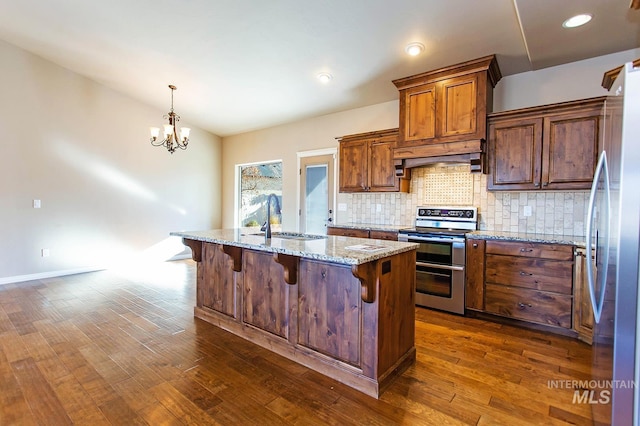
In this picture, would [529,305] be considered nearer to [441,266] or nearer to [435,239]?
[441,266]

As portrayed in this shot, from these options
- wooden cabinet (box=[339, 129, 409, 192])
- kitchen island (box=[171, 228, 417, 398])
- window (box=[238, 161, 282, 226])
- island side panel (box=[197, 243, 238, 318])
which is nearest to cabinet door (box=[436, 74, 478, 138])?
wooden cabinet (box=[339, 129, 409, 192])

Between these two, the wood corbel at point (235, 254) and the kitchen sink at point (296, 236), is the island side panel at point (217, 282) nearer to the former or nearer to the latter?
the wood corbel at point (235, 254)

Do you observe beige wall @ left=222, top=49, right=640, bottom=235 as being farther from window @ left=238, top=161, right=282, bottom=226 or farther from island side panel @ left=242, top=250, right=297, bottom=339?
island side panel @ left=242, top=250, right=297, bottom=339

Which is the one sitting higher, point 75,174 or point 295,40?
point 295,40

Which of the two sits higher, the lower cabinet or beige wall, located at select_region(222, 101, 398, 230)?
beige wall, located at select_region(222, 101, 398, 230)

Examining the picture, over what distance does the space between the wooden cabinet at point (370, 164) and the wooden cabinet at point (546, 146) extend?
1.18m

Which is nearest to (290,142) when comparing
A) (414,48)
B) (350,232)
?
(350,232)

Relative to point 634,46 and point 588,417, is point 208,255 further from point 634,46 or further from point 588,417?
point 634,46

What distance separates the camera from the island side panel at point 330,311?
2068 millimetres

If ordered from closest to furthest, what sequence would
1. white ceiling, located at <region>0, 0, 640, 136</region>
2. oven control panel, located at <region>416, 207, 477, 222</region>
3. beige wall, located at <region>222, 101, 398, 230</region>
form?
white ceiling, located at <region>0, 0, 640, 136</region>
oven control panel, located at <region>416, 207, 477, 222</region>
beige wall, located at <region>222, 101, 398, 230</region>

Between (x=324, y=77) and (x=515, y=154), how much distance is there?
2502 millimetres

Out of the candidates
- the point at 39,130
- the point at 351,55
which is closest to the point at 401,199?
the point at 351,55

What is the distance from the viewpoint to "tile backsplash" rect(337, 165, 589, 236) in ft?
10.7

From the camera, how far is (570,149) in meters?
2.98
